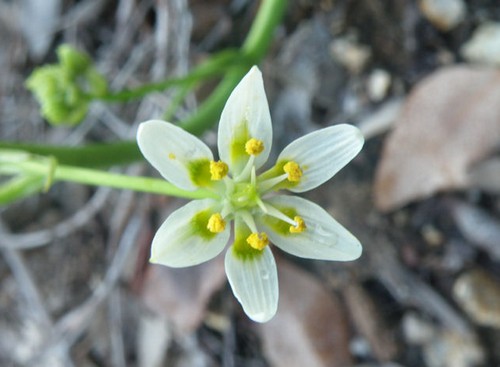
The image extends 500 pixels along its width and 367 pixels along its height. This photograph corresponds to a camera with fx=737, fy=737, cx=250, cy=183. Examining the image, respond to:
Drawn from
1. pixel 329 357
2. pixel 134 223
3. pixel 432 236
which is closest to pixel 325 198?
pixel 432 236

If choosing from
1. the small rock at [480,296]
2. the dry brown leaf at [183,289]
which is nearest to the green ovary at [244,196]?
the dry brown leaf at [183,289]

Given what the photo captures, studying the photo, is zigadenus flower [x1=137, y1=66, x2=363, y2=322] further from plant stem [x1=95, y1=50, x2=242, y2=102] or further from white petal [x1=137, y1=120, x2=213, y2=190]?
plant stem [x1=95, y1=50, x2=242, y2=102]

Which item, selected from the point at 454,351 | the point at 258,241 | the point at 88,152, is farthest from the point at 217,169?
the point at 454,351

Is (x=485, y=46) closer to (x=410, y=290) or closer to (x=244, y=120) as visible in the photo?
(x=410, y=290)

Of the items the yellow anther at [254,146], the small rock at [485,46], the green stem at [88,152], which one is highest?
the yellow anther at [254,146]

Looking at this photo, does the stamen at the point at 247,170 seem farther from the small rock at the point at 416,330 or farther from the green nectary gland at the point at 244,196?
the small rock at the point at 416,330

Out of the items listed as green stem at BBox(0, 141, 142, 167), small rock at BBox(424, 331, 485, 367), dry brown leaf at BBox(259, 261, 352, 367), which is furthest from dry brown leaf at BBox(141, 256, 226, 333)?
small rock at BBox(424, 331, 485, 367)
